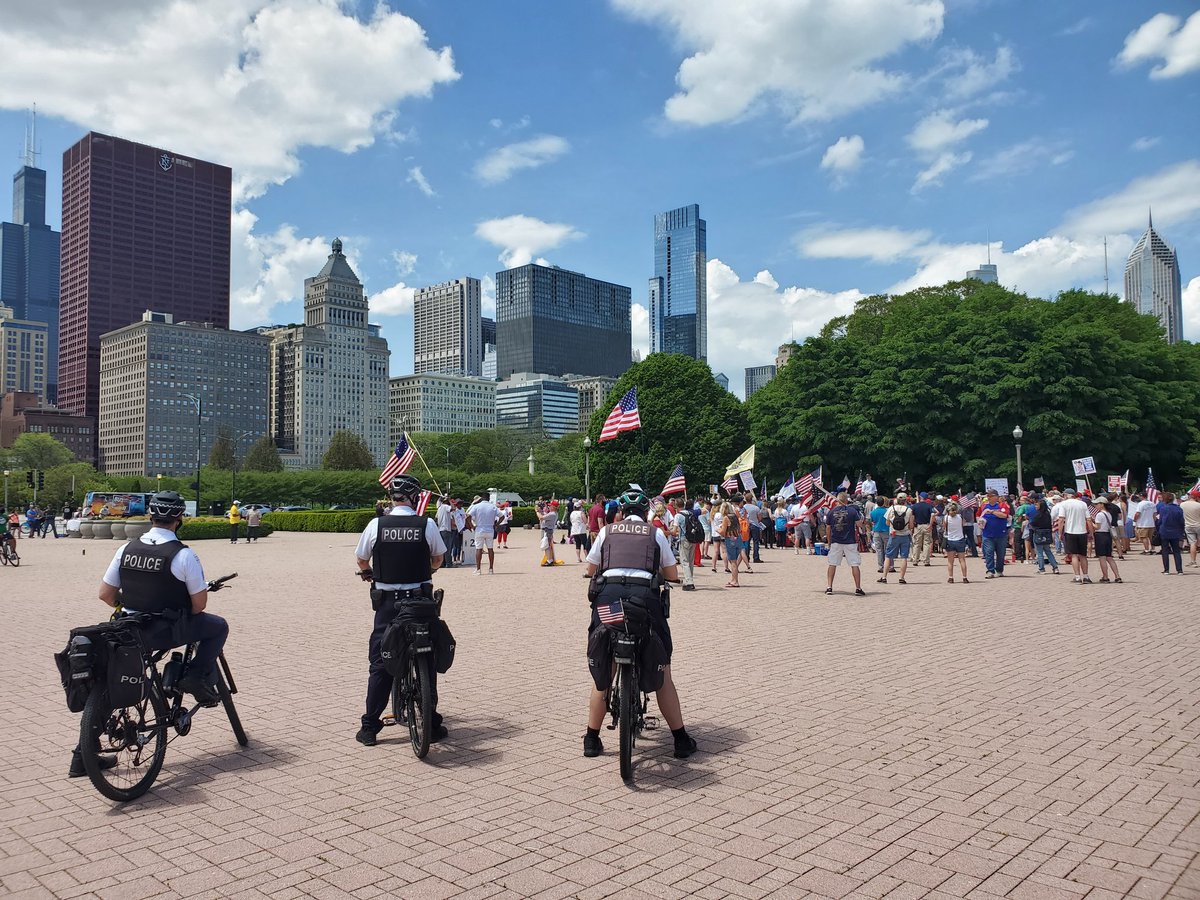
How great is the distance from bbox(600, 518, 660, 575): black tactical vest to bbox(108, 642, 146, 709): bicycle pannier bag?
296 centimetres

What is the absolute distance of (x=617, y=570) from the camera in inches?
250

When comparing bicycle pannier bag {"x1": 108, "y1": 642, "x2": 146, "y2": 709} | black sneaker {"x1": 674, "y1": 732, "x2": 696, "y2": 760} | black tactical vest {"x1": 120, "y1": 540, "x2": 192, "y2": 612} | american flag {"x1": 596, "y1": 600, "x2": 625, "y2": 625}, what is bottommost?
black sneaker {"x1": 674, "y1": 732, "x2": 696, "y2": 760}

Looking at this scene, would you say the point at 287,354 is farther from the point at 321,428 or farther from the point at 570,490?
the point at 570,490

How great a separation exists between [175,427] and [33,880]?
594 feet

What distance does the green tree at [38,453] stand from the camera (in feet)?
374

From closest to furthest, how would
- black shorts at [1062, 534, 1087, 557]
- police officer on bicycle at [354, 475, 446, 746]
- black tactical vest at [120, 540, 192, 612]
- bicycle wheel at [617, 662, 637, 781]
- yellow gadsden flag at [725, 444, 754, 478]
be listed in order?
1. bicycle wheel at [617, 662, 637, 781]
2. black tactical vest at [120, 540, 192, 612]
3. police officer on bicycle at [354, 475, 446, 746]
4. black shorts at [1062, 534, 1087, 557]
5. yellow gadsden flag at [725, 444, 754, 478]

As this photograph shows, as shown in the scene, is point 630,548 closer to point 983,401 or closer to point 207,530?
point 207,530

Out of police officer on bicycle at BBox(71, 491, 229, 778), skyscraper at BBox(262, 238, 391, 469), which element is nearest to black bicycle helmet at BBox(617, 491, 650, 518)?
police officer on bicycle at BBox(71, 491, 229, 778)

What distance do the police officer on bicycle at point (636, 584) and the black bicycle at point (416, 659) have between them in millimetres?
1108

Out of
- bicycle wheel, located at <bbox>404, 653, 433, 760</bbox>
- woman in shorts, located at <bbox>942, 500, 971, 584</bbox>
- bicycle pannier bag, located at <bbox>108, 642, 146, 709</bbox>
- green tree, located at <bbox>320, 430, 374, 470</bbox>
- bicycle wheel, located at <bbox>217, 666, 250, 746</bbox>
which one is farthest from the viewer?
green tree, located at <bbox>320, 430, 374, 470</bbox>

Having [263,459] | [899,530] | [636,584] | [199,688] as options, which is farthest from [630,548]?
[263,459]

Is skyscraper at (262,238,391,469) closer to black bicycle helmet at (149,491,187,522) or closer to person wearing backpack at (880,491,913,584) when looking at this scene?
person wearing backpack at (880,491,913,584)

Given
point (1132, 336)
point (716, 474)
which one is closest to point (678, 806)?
point (716, 474)

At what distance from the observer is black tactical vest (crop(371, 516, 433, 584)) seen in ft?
22.2
